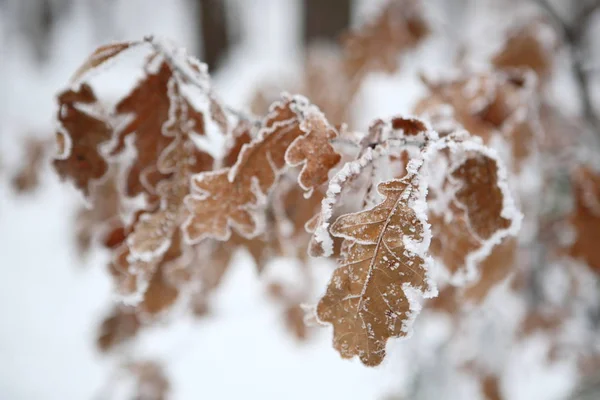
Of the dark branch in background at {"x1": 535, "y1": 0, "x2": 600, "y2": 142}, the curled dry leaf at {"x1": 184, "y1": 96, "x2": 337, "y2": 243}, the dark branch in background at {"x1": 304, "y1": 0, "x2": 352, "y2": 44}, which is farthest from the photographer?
the dark branch in background at {"x1": 304, "y1": 0, "x2": 352, "y2": 44}

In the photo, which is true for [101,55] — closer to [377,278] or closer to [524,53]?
[377,278]

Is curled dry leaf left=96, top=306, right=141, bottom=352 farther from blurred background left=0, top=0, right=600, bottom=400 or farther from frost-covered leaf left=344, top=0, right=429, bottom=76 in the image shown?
frost-covered leaf left=344, top=0, right=429, bottom=76

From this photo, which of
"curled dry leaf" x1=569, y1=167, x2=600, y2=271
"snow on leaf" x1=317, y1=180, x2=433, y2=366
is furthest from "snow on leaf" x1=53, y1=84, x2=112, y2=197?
"curled dry leaf" x1=569, y1=167, x2=600, y2=271

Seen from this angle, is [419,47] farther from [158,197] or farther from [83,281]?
[83,281]

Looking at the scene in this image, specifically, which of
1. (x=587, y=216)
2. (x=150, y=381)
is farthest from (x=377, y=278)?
(x=150, y=381)

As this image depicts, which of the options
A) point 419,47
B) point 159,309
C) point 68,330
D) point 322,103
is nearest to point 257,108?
point 322,103
